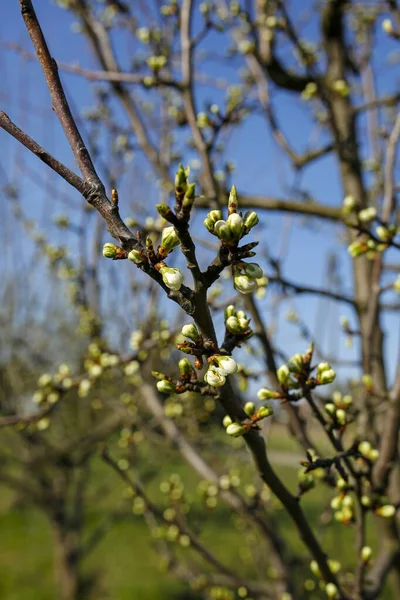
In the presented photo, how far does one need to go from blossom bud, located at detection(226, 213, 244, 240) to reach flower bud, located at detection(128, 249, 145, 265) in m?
0.18

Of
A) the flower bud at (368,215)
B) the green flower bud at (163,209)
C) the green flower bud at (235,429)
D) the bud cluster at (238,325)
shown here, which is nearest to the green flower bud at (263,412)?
the green flower bud at (235,429)

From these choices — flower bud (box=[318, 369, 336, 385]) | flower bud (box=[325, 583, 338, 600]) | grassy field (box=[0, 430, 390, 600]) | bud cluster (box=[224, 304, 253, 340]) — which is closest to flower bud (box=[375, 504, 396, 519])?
flower bud (box=[325, 583, 338, 600])

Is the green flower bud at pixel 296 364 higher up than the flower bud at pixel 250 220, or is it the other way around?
the flower bud at pixel 250 220

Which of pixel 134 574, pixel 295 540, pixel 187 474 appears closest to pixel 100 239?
pixel 134 574

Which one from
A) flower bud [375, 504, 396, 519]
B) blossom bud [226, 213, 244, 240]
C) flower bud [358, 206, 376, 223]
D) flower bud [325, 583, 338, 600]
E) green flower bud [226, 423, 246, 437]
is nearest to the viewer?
blossom bud [226, 213, 244, 240]

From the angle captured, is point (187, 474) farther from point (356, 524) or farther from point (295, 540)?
point (356, 524)

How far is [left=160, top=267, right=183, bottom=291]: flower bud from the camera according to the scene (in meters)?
0.92

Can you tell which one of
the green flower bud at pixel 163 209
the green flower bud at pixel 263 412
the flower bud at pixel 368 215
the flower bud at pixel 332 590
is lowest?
the flower bud at pixel 332 590

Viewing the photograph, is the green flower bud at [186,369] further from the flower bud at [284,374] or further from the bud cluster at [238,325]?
the flower bud at [284,374]

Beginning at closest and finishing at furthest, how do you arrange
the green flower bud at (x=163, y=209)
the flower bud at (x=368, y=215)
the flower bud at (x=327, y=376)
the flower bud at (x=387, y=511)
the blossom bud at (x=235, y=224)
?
1. the green flower bud at (x=163, y=209)
2. the blossom bud at (x=235, y=224)
3. the flower bud at (x=327, y=376)
4. the flower bud at (x=387, y=511)
5. the flower bud at (x=368, y=215)

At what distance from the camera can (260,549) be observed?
14.0ft

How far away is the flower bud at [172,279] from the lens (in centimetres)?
92

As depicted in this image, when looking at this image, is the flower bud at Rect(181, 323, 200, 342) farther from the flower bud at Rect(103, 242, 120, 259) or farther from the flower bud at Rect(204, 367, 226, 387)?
the flower bud at Rect(103, 242, 120, 259)

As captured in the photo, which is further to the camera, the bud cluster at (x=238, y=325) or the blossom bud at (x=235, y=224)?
the bud cluster at (x=238, y=325)
